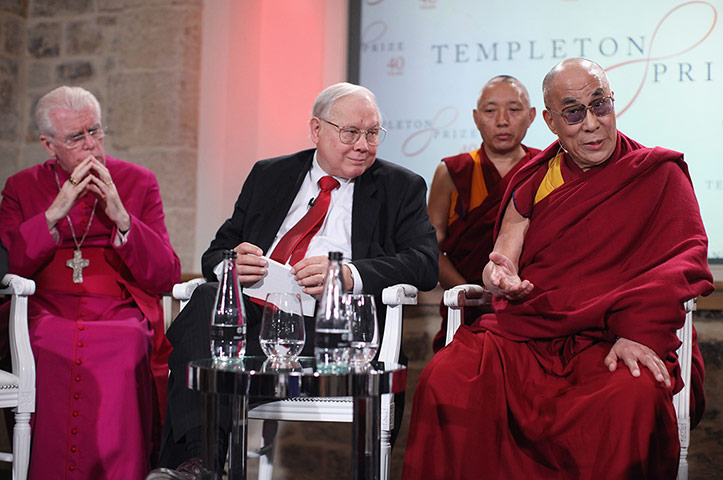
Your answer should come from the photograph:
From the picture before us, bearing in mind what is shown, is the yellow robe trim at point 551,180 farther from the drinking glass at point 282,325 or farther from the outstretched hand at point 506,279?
the drinking glass at point 282,325

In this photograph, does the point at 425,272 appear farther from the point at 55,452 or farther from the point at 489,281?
the point at 55,452

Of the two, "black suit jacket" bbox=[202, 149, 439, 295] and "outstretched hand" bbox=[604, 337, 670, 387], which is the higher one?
"black suit jacket" bbox=[202, 149, 439, 295]

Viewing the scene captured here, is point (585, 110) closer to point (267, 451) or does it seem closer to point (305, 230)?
point (305, 230)

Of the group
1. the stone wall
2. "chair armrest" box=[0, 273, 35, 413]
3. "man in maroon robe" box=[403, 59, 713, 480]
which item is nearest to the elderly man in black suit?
"man in maroon robe" box=[403, 59, 713, 480]

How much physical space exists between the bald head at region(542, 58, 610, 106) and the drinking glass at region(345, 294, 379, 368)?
1116mm

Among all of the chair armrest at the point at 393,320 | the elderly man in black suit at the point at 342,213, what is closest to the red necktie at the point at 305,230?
the elderly man in black suit at the point at 342,213

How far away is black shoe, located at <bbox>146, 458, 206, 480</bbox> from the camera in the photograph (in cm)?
221

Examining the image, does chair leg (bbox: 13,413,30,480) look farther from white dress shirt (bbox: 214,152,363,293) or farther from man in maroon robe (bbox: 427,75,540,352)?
man in maroon robe (bbox: 427,75,540,352)

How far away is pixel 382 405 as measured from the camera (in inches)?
106

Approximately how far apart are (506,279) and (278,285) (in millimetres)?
754

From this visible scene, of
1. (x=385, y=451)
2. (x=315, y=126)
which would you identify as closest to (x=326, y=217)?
(x=315, y=126)

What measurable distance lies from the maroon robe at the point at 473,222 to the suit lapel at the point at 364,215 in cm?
62

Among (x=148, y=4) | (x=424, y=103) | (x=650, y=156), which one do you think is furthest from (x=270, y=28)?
(x=650, y=156)

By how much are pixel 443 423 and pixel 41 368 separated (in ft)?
4.88
